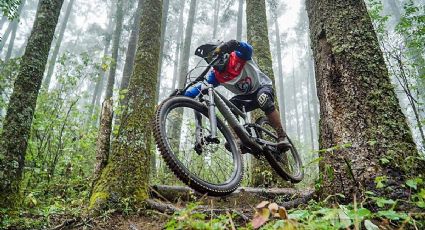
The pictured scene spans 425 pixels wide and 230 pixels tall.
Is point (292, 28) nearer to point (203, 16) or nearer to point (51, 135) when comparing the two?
point (203, 16)

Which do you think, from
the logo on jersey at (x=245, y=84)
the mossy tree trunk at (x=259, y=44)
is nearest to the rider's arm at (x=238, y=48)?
the logo on jersey at (x=245, y=84)

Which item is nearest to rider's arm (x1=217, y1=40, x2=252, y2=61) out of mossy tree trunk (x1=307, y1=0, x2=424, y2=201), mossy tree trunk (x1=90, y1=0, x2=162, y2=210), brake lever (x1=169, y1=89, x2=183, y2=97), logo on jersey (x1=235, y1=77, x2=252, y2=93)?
logo on jersey (x1=235, y1=77, x2=252, y2=93)

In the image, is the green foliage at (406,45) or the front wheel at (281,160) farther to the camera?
the green foliage at (406,45)

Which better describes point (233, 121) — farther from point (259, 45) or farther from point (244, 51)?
point (259, 45)

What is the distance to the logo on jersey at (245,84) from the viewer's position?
449 centimetres

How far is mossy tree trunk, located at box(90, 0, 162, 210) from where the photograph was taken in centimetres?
422

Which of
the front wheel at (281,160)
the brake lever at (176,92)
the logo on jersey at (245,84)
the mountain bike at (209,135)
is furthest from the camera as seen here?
the logo on jersey at (245,84)

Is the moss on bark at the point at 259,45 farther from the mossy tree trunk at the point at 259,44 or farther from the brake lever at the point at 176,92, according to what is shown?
the brake lever at the point at 176,92

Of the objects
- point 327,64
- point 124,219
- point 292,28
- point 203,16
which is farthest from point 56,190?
point 292,28

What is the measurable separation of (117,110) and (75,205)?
5.37 ft

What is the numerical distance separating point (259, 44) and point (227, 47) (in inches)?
130

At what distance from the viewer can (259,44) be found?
22.9 feet

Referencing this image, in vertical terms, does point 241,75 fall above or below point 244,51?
below

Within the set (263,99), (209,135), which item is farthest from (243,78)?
(209,135)
